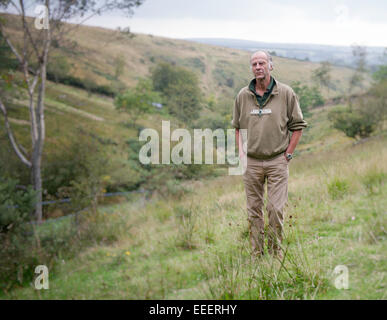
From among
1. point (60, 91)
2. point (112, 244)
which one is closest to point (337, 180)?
point (112, 244)

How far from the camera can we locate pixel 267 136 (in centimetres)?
283

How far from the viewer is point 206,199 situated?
4.71 m

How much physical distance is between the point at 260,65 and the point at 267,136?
1.96 feet

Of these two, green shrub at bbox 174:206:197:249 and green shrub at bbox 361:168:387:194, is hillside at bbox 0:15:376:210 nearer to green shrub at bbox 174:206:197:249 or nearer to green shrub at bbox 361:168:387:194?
green shrub at bbox 361:168:387:194

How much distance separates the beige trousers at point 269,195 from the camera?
297 centimetres

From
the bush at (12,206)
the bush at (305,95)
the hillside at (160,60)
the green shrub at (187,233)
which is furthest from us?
the bush at (12,206)

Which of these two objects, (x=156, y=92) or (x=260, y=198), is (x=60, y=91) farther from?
(x=260, y=198)

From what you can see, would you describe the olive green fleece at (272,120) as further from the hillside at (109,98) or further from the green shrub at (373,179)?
the green shrub at (373,179)

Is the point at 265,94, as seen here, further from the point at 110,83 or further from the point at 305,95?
the point at 110,83

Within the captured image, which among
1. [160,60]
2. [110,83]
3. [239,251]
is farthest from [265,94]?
[160,60]

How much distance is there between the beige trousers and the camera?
2.97 m

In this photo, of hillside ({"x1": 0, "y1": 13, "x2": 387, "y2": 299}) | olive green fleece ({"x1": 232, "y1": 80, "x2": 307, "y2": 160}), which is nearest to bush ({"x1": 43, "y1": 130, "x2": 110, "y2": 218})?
hillside ({"x1": 0, "y1": 13, "x2": 387, "y2": 299})

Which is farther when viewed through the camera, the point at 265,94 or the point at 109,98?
the point at 109,98

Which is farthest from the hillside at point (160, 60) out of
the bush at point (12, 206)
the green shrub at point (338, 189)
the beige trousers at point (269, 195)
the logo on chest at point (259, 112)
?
the bush at point (12, 206)
